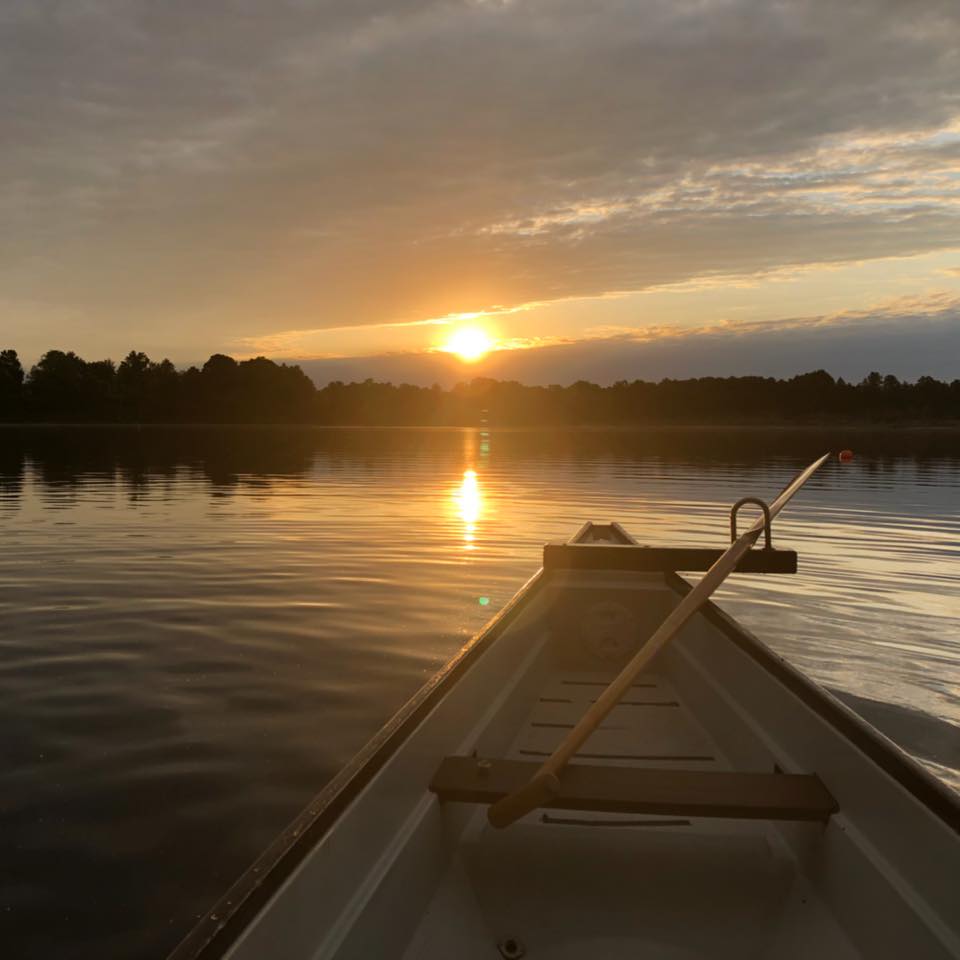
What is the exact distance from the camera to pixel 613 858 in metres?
3.48

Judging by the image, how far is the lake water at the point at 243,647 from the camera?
14.8 feet

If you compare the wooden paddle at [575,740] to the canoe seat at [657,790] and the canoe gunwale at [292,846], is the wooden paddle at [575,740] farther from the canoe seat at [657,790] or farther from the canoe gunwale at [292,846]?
the canoe gunwale at [292,846]

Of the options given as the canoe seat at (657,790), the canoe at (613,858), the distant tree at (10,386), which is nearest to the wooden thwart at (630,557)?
the canoe at (613,858)

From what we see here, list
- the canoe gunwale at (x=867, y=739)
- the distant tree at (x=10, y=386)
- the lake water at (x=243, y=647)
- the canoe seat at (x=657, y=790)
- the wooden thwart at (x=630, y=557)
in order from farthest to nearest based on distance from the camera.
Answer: the distant tree at (x=10, y=386), the wooden thwart at (x=630, y=557), the lake water at (x=243, y=647), the canoe seat at (x=657, y=790), the canoe gunwale at (x=867, y=739)

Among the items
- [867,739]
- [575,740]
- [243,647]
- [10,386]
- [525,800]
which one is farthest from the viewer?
[10,386]

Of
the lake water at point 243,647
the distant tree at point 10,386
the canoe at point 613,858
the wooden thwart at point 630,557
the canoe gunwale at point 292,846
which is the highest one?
the distant tree at point 10,386

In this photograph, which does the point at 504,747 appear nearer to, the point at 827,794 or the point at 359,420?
the point at 827,794

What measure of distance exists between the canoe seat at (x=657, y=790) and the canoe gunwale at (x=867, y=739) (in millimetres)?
277

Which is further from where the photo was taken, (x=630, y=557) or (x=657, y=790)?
(x=630, y=557)

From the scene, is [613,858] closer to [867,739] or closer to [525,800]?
[525,800]

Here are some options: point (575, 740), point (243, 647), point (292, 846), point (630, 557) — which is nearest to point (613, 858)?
point (575, 740)

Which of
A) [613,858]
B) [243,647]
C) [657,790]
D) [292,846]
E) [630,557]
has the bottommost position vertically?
[243,647]

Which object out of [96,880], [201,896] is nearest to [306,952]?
[201,896]

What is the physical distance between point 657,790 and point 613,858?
0.50m
